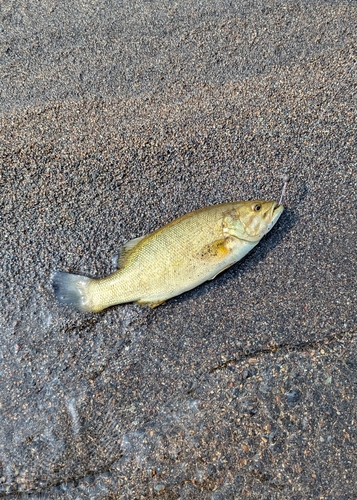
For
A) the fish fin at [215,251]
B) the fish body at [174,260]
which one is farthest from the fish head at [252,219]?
the fish fin at [215,251]

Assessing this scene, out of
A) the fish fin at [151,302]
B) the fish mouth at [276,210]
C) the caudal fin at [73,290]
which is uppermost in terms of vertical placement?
the caudal fin at [73,290]

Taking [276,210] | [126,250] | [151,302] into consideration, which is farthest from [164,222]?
[276,210]

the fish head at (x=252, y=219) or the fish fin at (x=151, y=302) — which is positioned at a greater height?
the fish head at (x=252, y=219)

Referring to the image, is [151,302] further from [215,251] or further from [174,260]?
[215,251]

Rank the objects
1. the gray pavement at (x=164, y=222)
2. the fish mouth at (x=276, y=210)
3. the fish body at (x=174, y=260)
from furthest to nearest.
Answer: the fish mouth at (x=276, y=210) < the fish body at (x=174, y=260) < the gray pavement at (x=164, y=222)

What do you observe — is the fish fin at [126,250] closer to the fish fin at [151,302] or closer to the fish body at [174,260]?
the fish body at [174,260]

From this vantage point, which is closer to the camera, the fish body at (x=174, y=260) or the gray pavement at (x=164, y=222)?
the gray pavement at (x=164, y=222)

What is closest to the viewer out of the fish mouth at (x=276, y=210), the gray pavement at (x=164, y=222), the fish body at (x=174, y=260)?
the gray pavement at (x=164, y=222)
